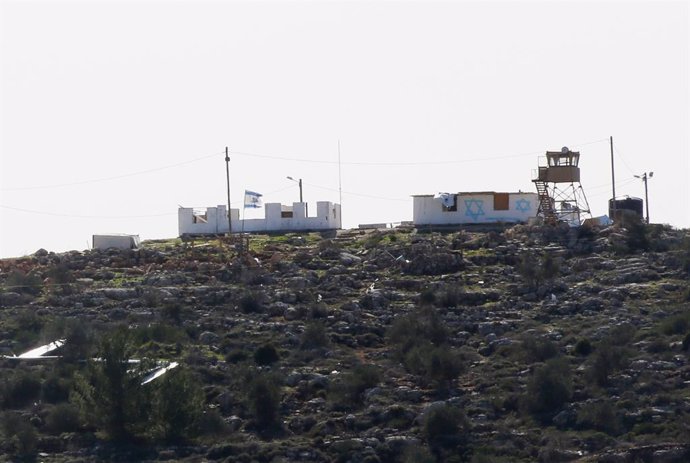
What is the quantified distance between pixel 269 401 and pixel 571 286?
18.0 metres

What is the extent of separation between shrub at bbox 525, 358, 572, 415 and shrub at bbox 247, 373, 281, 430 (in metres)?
7.87

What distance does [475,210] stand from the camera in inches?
3366

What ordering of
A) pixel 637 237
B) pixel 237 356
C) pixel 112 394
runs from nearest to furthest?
pixel 112 394 → pixel 237 356 → pixel 637 237

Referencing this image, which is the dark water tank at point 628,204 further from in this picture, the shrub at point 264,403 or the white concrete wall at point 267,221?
the shrub at point 264,403

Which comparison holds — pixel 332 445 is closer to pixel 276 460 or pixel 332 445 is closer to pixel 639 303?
pixel 276 460

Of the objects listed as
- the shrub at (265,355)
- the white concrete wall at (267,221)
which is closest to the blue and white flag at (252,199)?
the white concrete wall at (267,221)

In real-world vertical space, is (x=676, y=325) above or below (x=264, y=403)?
above

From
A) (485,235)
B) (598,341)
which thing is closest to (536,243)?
(485,235)

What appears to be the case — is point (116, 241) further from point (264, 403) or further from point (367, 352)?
point (264, 403)

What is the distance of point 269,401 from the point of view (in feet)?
179

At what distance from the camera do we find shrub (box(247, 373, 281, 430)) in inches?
2133

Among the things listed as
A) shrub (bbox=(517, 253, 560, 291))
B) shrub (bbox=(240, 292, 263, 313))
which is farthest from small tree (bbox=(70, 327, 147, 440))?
shrub (bbox=(517, 253, 560, 291))

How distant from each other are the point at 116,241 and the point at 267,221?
815cm

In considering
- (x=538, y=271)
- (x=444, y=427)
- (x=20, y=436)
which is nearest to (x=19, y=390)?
(x=20, y=436)
